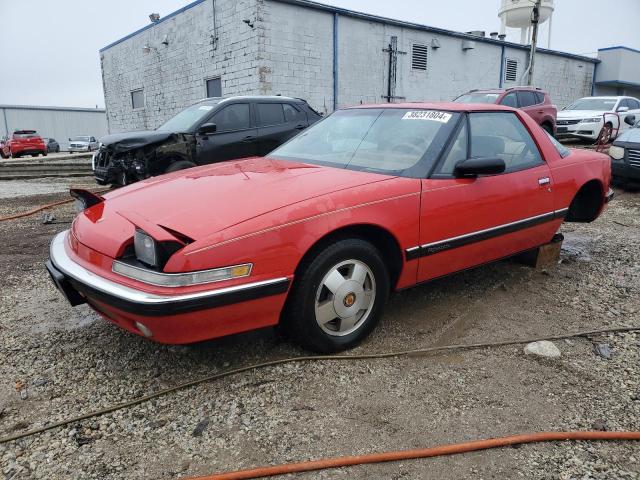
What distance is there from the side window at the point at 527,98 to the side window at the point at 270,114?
23.0ft

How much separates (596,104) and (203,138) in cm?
1302

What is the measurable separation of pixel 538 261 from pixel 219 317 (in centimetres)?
307

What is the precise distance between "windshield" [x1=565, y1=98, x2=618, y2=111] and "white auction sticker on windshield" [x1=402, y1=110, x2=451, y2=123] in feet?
45.6

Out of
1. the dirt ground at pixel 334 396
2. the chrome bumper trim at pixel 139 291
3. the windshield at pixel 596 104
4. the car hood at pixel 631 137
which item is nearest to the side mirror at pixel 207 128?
the dirt ground at pixel 334 396

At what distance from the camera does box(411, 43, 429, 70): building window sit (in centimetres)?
1644

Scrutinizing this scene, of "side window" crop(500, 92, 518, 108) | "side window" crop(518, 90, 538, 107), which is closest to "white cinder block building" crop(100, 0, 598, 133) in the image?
"side window" crop(518, 90, 538, 107)

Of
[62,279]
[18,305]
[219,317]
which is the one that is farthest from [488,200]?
[18,305]

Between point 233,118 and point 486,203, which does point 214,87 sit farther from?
point 486,203

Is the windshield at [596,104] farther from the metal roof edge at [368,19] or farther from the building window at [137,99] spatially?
the building window at [137,99]

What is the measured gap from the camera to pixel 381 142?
10.9 feet

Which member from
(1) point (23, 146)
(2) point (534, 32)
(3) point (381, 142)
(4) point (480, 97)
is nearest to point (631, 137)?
(4) point (480, 97)

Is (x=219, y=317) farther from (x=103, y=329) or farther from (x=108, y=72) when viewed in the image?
(x=108, y=72)

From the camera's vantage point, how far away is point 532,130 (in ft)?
12.8

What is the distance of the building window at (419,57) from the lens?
16438 millimetres
